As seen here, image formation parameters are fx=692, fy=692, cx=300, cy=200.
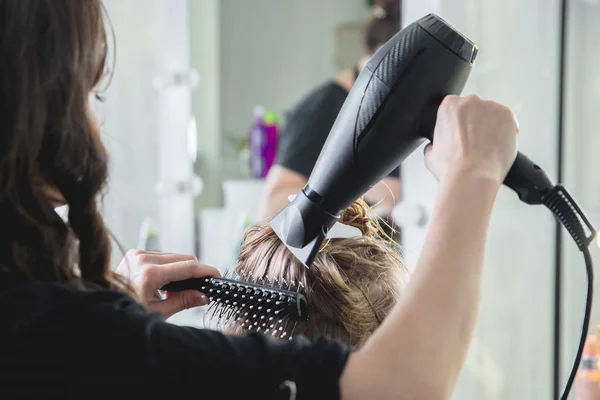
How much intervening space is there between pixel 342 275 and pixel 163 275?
0.22 meters

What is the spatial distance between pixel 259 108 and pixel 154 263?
1.56 m

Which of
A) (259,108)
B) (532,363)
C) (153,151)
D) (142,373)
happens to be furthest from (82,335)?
(259,108)

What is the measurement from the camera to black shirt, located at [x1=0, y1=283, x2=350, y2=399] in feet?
1.55

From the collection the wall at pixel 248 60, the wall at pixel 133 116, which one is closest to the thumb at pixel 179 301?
the wall at pixel 133 116

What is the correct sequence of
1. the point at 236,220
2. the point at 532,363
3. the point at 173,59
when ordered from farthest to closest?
1. the point at 236,220
2. the point at 173,59
3. the point at 532,363

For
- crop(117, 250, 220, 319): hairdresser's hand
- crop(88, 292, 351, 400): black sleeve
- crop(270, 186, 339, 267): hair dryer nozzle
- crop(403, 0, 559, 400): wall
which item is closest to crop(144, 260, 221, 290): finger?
crop(117, 250, 220, 319): hairdresser's hand

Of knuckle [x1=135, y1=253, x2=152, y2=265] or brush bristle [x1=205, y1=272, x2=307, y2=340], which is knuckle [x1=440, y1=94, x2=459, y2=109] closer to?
brush bristle [x1=205, y1=272, x2=307, y2=340]

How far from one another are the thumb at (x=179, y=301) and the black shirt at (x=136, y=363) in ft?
0.89

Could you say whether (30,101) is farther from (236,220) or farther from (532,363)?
(236,220)

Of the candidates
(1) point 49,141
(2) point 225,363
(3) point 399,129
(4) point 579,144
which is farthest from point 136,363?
(4) point 579,144

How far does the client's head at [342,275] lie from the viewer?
789 millimetres

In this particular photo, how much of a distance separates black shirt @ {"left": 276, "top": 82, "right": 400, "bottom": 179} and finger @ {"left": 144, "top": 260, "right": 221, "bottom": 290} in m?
0.91

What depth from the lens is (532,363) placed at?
3.70 feet

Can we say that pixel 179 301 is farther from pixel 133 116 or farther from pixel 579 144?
pixel 133 116
